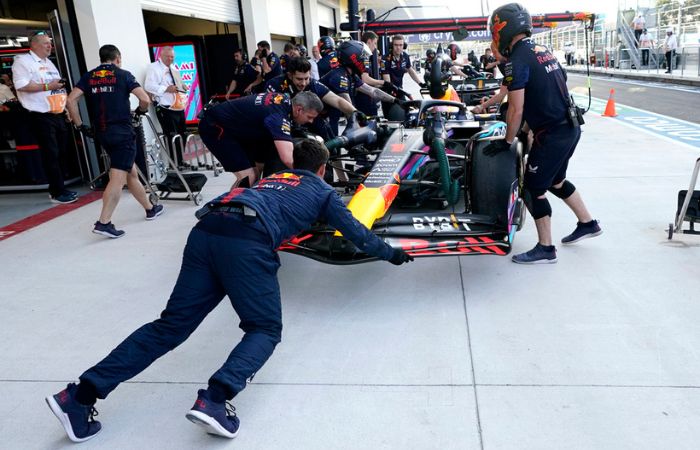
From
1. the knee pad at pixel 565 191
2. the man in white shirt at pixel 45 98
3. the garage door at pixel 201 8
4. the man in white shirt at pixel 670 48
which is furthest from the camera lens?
the man in white shirt at pixel 670 48

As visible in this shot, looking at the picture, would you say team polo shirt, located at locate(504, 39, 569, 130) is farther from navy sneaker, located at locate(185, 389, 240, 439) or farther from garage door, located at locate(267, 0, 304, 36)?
garage door, located at locate(267, 0, 304, 36)

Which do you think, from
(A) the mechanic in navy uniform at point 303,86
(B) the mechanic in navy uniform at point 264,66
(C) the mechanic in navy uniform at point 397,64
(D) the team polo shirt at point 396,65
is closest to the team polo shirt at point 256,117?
(A) the mechanic in navy uniform at point 303,86

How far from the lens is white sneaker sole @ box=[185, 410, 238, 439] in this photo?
213 cm

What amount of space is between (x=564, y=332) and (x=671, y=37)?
82.4 ft

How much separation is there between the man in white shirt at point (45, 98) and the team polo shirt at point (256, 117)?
303 centimetres

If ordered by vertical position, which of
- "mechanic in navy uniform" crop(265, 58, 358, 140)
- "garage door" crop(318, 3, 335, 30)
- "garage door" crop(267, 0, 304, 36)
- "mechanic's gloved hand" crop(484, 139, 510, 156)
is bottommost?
"mechanic's gloved hand" crop(484, 139, 510, 156)

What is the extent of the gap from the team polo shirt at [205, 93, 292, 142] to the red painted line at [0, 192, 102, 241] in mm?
2583

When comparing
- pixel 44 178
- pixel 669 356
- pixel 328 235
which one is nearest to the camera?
pixel 669 356

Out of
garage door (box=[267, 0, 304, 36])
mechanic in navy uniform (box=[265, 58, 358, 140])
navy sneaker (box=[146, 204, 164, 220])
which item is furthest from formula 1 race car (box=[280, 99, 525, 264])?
garage door (box=[267, 0, 304, 36])

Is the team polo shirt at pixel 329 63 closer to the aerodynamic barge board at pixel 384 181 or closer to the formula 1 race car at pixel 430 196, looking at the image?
the formula 1 race car at pixel 430 196

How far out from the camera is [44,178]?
7461 mm

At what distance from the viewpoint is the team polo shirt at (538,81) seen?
3.65 meters

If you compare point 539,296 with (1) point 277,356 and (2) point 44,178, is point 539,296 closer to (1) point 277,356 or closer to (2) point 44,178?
(1) point 277,356

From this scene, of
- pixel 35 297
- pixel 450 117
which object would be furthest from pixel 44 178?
pixel 450 117
